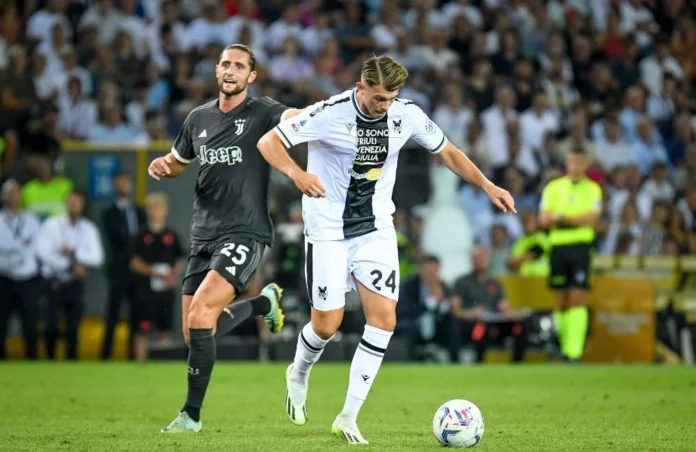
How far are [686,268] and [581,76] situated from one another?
529 cm

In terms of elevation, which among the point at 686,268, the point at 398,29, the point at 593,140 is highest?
the point at 398,29

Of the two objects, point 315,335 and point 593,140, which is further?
point 593,140

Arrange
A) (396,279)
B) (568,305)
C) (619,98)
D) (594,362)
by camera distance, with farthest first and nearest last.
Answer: (619,98), (594,362), (568,305), (396,279)

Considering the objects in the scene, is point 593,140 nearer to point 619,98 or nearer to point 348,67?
point 619,98

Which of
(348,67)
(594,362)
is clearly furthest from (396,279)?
(348,67)

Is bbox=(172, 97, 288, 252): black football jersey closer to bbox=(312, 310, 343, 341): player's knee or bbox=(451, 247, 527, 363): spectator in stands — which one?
bbox=(312, 310, 343, 341): player's knee

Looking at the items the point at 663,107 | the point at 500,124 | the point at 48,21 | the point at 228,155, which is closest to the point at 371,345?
the point at 228,155

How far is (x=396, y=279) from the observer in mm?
8445

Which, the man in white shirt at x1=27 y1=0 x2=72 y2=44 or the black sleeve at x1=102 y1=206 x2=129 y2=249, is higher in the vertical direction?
the man in white shirt at x1=27 y1=0 x2=72 y2=44

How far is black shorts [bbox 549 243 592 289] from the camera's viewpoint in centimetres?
1598

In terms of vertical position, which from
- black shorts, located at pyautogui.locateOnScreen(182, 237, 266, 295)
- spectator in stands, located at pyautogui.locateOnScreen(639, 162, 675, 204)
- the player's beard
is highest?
the player's beard

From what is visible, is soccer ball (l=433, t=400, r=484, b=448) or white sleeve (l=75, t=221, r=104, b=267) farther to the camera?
white sleeve (l=75, t=221, r=104, b=267)

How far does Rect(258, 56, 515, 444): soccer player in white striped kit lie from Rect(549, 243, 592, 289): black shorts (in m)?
7.64

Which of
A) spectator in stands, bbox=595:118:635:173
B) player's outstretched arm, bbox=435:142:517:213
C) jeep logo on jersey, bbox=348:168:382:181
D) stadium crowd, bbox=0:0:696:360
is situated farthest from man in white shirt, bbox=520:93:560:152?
jeep logo on jersey, bbox=348:168:382:181
